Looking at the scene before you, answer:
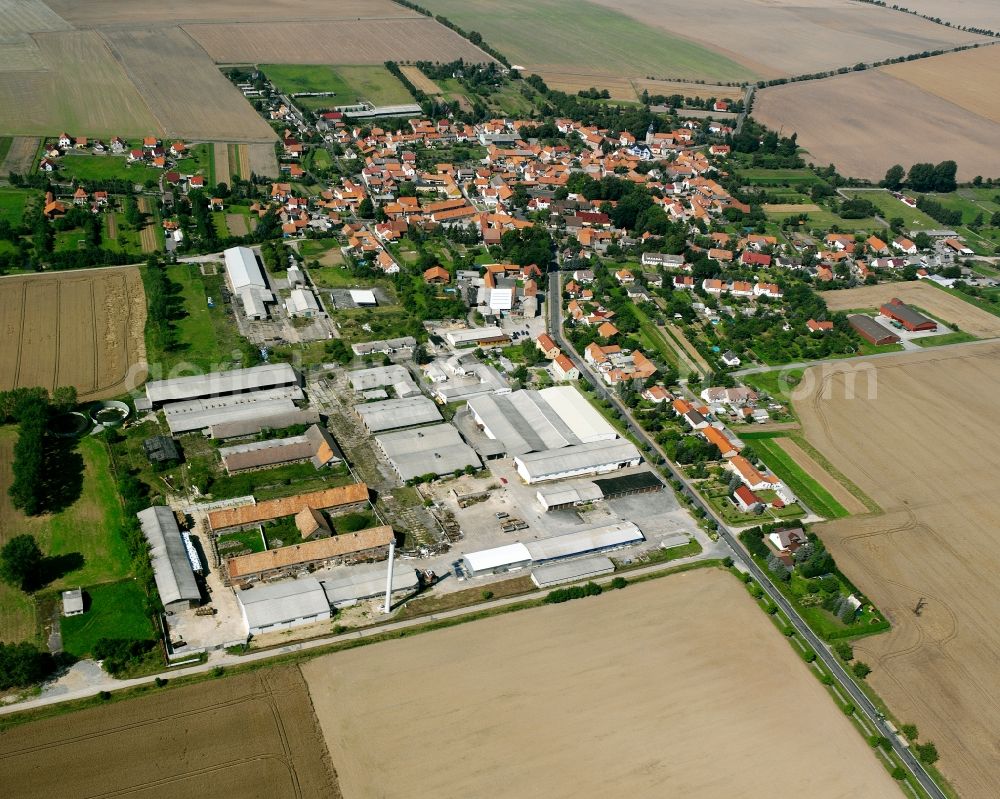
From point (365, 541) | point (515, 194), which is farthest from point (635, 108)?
point (365, 541)

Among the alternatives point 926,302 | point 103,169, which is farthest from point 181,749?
point 103,169

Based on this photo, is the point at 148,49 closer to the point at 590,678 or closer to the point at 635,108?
the point at 635,108

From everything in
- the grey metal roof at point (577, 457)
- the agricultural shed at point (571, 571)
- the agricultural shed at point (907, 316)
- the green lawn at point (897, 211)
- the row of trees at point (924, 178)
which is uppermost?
the row of trees at point (924, 178)

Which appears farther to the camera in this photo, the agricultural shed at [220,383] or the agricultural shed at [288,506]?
the agricultural shed at [220,383]

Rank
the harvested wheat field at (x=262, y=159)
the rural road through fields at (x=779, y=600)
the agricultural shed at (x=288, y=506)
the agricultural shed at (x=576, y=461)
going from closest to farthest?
the rural road through fields at (x=779, y=600) → the agricultural shed at (x=288, y=506) → the agricultural shed at (x=576, y=461) → the harvested wheat field at (x=262, y=159)

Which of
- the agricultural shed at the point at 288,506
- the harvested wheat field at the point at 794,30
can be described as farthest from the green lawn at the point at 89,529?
the harvested wheat field at the point at 794,30

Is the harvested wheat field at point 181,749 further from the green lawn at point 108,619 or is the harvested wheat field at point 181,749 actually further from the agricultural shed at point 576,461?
the agricultural shed at point 576,461

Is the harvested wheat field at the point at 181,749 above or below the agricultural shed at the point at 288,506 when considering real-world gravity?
below

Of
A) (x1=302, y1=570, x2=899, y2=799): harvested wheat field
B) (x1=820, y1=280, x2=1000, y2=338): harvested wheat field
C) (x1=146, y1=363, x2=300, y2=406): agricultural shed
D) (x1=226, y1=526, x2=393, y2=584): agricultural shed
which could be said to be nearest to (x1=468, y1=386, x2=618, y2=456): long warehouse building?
(x1=226, y1=526, x2=393, y2=584): agricultural shed
